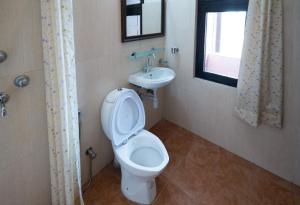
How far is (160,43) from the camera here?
282 centimetres

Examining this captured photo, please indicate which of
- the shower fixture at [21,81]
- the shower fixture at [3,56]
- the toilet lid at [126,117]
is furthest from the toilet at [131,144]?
the shower fixture at [3,56]

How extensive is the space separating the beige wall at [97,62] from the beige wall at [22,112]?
1.26 feet

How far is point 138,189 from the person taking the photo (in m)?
1.93

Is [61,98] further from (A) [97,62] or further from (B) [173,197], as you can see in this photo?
(B) [173,197]

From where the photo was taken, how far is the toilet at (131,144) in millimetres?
1880

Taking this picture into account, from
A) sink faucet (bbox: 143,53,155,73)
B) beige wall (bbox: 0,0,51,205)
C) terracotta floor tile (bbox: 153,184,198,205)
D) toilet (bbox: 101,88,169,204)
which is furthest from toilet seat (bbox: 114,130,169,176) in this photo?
sink faucet (bbox: 143,53,155,73)

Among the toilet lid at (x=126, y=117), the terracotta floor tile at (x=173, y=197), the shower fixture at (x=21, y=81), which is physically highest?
the shower fixture at (x=21, y=81)

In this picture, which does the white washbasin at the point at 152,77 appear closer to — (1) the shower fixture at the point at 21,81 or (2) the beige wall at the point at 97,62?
(2) the beige wall at the point at 97,62

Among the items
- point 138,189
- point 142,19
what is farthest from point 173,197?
point 142,19

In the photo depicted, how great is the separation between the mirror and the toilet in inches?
24.8

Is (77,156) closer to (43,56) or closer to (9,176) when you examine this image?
(9,176)

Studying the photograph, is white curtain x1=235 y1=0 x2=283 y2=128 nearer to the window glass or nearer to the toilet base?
the window glass

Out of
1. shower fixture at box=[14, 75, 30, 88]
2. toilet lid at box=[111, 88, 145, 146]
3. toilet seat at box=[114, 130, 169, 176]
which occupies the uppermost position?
shower fixture at box=[14, 75, 30, 88]

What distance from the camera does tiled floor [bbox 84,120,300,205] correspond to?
6.53 ft
